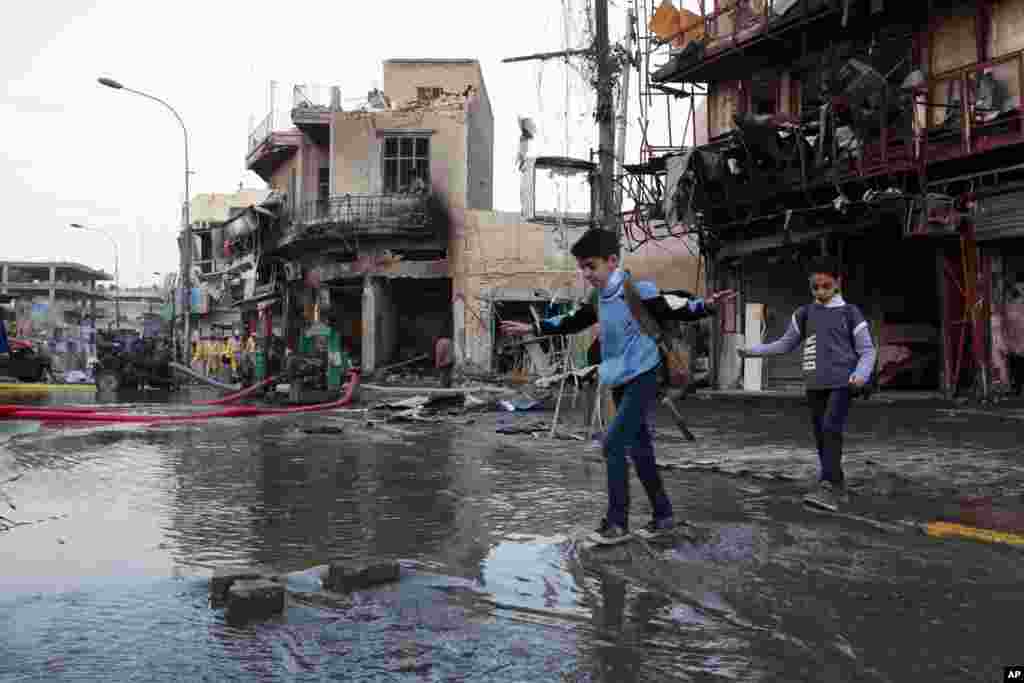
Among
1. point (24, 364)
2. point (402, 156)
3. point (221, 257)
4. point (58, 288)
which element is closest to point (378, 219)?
point (402, 156)

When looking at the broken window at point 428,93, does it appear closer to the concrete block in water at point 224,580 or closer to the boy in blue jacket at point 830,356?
the boy in blue jacket at point 830,356

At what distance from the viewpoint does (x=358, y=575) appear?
364 centimetres

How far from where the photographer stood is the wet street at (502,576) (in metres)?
2.81

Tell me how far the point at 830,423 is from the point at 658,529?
1944 mm

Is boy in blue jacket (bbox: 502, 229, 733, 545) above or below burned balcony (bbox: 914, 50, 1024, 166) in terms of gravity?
below

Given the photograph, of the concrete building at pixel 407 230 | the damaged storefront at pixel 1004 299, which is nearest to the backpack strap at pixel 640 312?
the damaged storefront at pixel 1004 299

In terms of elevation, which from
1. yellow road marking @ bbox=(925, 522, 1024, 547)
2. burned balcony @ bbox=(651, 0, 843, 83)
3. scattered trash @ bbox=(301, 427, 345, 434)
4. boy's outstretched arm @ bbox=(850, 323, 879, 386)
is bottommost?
scattered trash @ bbox=(301, 427, 345, 434)

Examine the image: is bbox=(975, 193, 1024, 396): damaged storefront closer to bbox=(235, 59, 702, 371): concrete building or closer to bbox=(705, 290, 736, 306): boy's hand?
bbox=(705, 290, 736, 306): boy's hand

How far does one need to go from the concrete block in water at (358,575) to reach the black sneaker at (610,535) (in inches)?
41.6

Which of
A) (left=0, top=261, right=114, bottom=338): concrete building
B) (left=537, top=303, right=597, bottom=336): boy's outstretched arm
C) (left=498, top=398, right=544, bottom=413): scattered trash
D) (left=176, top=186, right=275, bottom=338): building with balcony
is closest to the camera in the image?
(left=537, top=303, right=597, bottom=336): boy's outstretched arm

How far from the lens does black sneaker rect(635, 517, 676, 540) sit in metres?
4.43

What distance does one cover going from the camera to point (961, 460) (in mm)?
7902

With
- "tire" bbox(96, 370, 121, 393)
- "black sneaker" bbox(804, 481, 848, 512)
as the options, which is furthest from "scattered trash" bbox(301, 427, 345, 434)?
"tire" bbox(96, 370, 121, 393)

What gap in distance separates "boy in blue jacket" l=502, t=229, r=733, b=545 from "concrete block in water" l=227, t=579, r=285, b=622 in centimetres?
163
